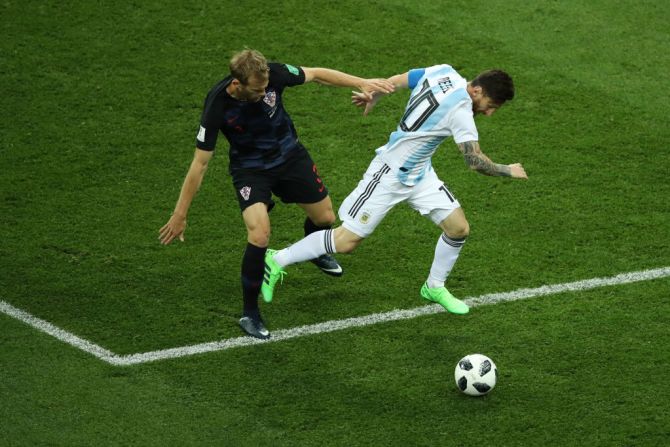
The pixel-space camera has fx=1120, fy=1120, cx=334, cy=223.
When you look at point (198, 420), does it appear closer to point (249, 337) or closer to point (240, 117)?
point (249, 337)

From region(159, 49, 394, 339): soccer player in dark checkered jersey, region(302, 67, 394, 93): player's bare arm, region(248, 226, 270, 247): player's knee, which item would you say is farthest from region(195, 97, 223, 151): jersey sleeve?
region(302, 67, 394, 93): player's bare arm

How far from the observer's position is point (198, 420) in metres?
7.17

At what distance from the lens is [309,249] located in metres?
8.48

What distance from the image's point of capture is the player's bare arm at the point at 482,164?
7.69 meters

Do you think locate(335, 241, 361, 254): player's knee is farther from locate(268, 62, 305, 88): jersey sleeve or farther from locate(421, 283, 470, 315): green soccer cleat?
locate(268, 62, 305, 88): jersey sleeve

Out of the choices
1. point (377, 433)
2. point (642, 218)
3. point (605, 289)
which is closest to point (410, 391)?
point (377, 433)

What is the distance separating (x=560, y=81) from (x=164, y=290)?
17.1ft

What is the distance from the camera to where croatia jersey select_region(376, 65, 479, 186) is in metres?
7.80

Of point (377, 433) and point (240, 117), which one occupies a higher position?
point (240, 117)

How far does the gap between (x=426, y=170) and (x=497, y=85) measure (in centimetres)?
90

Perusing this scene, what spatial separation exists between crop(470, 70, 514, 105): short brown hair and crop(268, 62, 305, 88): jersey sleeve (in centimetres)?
134

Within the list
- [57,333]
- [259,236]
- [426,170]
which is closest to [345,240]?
[259,236]

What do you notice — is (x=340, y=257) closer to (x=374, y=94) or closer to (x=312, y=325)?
(x=312, y=325)

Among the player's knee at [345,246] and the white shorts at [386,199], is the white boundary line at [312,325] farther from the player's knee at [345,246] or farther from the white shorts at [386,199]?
the white shorts at [386,199]
